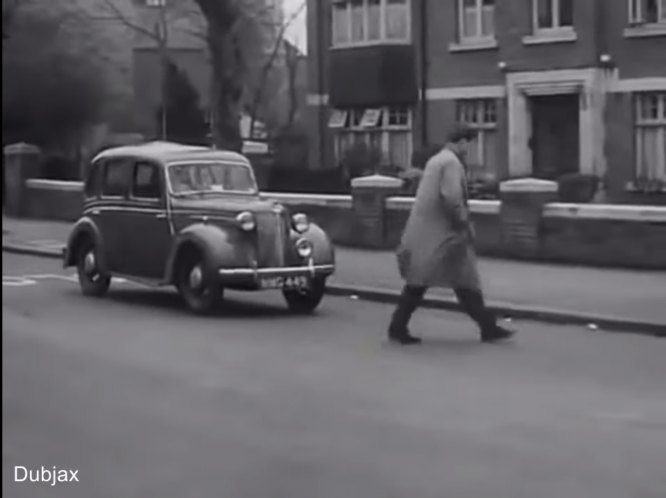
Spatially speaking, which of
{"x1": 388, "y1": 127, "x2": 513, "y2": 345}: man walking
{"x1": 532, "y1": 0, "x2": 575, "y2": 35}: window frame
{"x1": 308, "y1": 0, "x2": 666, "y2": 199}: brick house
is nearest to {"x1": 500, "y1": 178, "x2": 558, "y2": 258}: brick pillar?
{"x1": 388, "y1": 127, "x2": 513, "y2": 345}: man walking

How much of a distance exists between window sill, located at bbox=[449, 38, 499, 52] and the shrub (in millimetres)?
3891

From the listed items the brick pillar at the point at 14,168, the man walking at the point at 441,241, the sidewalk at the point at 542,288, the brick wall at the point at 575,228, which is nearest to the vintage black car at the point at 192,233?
the sidewalk at the point at 542,288

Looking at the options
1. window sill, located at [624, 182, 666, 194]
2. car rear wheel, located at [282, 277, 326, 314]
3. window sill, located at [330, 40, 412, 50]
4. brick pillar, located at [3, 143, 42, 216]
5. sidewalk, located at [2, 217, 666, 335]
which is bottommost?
sidewalk, located at [2, 217, 666, 335]

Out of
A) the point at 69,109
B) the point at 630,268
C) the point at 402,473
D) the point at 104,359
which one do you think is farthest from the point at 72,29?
the point at 630,268

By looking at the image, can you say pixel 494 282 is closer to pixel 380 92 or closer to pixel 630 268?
pixel 630 268

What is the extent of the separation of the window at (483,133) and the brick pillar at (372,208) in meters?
8.72

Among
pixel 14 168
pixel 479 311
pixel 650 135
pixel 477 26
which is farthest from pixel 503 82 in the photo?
pixel 14 168

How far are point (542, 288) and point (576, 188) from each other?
1135 cm

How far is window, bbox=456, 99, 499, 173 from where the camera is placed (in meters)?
30.4

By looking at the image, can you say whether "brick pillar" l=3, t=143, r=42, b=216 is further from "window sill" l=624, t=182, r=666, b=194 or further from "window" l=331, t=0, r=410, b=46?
"window" l=331, t=0, r=410, b=46

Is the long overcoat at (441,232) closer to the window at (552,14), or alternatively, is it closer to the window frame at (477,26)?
the window at (552,14)

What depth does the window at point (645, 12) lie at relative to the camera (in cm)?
2788

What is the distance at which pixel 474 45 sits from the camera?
30.6 metres

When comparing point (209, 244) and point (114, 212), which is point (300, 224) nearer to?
point (209, 244)
